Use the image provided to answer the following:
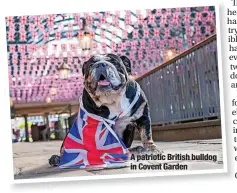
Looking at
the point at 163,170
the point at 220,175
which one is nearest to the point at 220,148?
the point at 220,175

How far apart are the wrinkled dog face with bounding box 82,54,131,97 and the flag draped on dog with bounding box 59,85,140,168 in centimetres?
19

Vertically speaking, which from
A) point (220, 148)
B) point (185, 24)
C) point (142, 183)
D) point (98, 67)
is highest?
point (185, 24)

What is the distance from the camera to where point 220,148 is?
455 centimetres

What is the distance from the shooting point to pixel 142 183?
4539 mm

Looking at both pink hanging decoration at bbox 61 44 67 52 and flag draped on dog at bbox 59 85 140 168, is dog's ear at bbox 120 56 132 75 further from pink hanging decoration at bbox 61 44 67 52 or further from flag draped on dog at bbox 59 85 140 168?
pink hanging decoration at bbox 61 44 67 52

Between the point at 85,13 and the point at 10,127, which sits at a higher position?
the point at 85,13

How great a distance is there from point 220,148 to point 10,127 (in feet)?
5.93

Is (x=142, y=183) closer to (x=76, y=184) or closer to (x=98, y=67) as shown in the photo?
(x=76, y=184)

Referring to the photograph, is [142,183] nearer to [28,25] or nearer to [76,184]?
[76,184]

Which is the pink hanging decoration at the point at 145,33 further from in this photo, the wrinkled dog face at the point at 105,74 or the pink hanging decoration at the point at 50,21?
the pink hanging decoration at the point at 50,21

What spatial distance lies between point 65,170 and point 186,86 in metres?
1.28

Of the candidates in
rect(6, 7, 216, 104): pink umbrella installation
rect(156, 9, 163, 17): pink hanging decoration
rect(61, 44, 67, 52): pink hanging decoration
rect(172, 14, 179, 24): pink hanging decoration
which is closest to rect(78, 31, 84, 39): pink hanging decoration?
rect(6, 7, 216, 104): pink umbrella installation

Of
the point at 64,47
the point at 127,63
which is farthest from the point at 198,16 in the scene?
the point at 64,47

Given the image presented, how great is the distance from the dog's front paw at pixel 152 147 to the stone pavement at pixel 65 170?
3 centimetres
